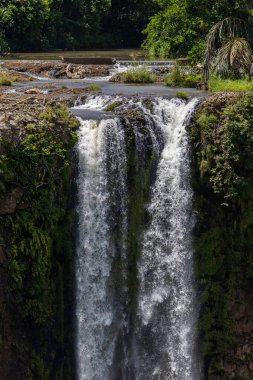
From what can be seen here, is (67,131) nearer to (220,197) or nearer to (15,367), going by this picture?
(220,197)

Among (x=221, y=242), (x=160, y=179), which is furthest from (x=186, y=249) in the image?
(x=160, y=179)

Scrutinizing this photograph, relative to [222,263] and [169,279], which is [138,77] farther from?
[169,279]

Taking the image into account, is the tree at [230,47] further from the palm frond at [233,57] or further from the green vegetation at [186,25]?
the green vegetation at [186,25]

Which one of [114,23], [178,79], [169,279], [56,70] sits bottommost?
[169,279]

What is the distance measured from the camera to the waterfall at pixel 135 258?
1463 centimetres

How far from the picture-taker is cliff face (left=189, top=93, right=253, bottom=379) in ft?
49.9

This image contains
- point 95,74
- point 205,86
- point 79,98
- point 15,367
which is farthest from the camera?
point 95,74

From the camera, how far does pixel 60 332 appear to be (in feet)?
47.4

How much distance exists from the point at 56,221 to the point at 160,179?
9.45 feet

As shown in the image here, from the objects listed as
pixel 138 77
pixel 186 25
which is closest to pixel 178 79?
pixel 138 77

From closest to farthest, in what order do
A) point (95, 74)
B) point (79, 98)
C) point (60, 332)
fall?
point (60, 332), point (79, 98), point (95, 74)

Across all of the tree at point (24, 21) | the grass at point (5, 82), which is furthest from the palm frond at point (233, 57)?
the tree at point (24, 21)

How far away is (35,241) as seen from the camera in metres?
13.4

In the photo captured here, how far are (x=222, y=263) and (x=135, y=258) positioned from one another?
225cm
